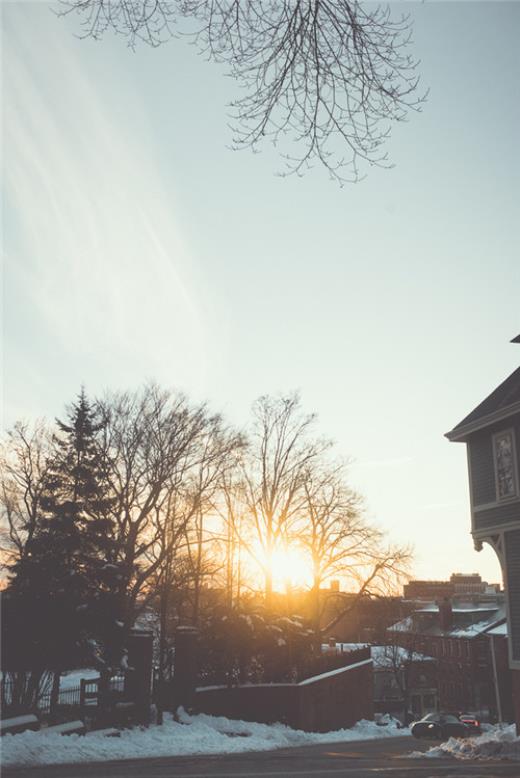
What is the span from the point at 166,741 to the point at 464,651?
55.6 metres

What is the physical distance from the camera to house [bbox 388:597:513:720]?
5916cm

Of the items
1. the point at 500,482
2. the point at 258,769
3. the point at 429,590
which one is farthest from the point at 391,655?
the point at 258,769

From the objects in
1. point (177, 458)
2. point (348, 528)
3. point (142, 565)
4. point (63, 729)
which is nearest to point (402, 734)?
point (348, 528)

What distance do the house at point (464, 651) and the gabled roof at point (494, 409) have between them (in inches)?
1567

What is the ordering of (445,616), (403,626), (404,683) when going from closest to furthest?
(404,683) < (445,616) < (403,626)

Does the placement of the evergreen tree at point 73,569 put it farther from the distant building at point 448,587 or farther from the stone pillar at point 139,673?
the distant building at point 448,587

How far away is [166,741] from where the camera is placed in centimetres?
1734

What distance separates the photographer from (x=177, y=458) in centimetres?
2892

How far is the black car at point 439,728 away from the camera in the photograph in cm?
Answer: 3300

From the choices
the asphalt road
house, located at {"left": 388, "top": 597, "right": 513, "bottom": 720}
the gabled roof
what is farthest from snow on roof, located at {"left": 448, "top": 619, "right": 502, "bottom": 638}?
the asphalt road

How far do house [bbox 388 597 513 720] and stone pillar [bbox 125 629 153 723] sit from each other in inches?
1733

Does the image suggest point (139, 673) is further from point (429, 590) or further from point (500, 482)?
point (429, 590)

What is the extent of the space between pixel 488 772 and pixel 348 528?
26075 mm

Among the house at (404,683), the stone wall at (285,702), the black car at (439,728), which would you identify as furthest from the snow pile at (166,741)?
the house at (404,683)
